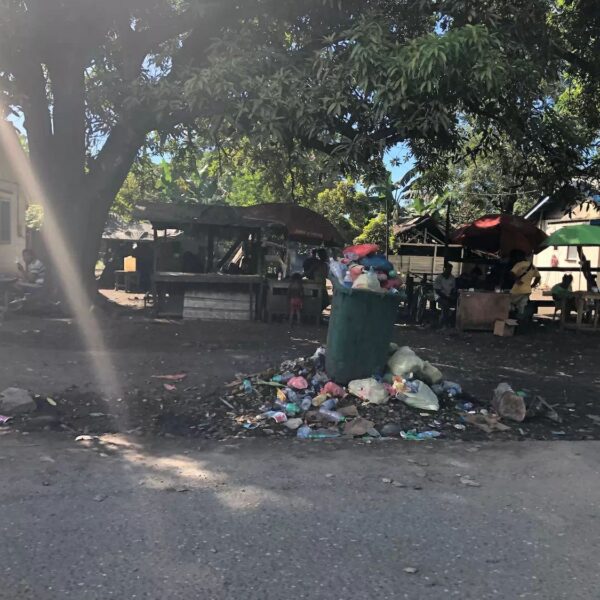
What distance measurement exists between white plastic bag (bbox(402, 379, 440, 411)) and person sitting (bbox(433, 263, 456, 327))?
267 inches

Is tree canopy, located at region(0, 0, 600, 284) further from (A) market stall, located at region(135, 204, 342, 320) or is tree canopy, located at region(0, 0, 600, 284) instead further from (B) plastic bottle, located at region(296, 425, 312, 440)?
(B) plastic bottle, located at region(296, 425, 312, 440)

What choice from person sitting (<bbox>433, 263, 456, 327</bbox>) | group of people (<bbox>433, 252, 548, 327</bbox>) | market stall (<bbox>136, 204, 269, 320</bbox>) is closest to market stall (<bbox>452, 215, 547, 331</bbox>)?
group of people (<bbox>433, 252, 548, 327</bbox>)

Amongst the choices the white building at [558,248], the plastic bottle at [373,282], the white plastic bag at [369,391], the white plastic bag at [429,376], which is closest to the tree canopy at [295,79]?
the plastic bottle at [373,282]

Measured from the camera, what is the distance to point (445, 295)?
1262 cm

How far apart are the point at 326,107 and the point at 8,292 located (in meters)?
7.91

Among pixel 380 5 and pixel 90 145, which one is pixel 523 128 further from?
pixel 90 145

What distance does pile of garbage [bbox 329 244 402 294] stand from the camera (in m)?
6.44

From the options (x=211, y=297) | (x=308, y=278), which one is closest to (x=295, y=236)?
(x=308, y=278)

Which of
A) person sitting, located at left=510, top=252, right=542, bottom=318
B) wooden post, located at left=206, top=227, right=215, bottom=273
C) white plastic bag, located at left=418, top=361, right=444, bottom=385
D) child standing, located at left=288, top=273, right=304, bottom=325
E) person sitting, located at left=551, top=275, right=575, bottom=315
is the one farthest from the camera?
person sitting, located at left=551, top=275, right=575, bottom=315

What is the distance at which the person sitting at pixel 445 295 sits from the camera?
41.3 ft

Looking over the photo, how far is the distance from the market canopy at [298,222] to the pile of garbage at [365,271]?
5.93 meters

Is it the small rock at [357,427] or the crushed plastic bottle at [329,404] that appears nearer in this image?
the small rock at [357,427]

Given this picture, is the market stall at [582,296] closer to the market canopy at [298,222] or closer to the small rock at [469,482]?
the market canopy at [298,222]

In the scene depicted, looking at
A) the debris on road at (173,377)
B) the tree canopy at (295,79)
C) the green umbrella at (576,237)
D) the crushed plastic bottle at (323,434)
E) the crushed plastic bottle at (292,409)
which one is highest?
the tree canopy at (295,79)
